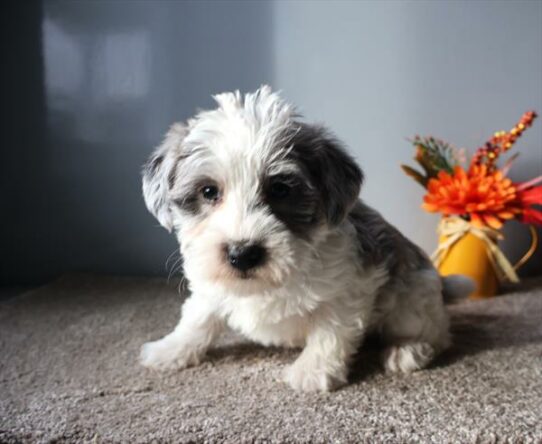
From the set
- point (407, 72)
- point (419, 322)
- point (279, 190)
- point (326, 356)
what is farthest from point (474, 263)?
point (279, 190)

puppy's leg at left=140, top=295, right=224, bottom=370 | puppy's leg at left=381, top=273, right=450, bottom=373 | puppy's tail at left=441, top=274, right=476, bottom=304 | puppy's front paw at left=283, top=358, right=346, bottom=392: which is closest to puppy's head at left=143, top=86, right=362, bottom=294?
puppy's leg at left=140, top=295, right=224, bottom=370

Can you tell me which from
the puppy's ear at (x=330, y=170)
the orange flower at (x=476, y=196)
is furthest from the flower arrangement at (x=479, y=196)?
the puppy's ear at (x=330, y=170)

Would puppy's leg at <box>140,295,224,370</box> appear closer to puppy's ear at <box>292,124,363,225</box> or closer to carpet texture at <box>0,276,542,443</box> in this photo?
carpet texture at <box>0,276,542,443</box>

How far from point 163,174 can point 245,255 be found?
0.40 metres

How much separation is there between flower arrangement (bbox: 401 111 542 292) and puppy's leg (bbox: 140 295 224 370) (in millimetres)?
1221

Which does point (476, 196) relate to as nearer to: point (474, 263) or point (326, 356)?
point (474, 263)

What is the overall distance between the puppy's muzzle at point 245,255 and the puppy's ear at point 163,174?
0.32m

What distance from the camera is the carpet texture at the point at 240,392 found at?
4.36 ft

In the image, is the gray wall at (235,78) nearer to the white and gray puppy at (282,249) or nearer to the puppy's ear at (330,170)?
the white and gray puppy at (282,249)

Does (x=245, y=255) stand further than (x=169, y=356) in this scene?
No

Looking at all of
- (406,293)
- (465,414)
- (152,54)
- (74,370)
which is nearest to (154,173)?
(74,370)

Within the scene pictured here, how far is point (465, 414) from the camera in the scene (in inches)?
56.0

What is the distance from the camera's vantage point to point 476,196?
2477mm

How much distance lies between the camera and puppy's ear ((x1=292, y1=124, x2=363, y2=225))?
5.11 ft
